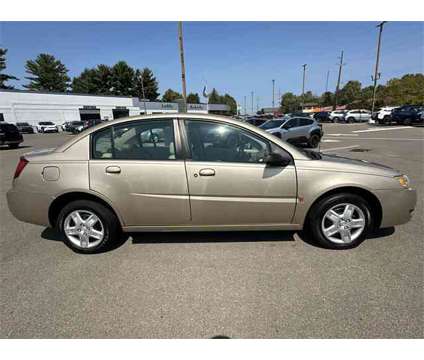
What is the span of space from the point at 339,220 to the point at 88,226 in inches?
118

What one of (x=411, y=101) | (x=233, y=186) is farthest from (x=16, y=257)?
(x=411, y=101)

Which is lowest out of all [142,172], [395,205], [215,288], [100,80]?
[215,288]

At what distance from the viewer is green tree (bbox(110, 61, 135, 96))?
2613 inches

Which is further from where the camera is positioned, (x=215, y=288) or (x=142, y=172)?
(x=142, y=172)

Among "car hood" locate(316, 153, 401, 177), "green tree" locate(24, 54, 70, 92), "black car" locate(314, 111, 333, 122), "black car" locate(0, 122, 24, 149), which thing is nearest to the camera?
"car hood" locate(316, 153, 401, 177)

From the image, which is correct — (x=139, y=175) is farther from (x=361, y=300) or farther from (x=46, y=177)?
(x=361, y=300)

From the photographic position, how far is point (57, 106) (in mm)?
40031

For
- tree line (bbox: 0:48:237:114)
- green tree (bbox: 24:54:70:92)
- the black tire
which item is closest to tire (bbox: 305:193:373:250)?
the black tire

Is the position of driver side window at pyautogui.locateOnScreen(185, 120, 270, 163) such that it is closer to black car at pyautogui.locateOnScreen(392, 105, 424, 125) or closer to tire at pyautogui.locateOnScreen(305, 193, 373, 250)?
tire at pyautogui.locateOnScreen(305, 193, 373, 250)

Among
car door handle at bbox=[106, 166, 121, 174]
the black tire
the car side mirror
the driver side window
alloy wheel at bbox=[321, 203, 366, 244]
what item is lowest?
the black tire

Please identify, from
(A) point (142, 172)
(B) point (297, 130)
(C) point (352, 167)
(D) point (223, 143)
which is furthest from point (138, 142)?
(B) point (297, 130)

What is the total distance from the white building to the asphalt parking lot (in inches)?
1329

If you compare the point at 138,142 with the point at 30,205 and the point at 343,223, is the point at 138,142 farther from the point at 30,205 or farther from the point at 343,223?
the point at 343,223

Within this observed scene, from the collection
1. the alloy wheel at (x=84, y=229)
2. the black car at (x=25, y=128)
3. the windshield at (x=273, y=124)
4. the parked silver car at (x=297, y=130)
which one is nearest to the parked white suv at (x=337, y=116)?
the parked silver car at (x=297, y=130)
